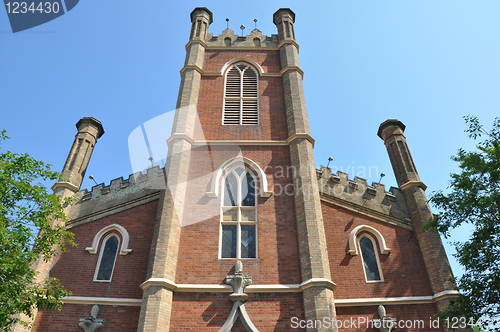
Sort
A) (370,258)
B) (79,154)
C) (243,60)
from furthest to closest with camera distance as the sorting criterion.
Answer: (243,60), (79,154), (370,258)

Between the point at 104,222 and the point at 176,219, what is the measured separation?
9.83ft

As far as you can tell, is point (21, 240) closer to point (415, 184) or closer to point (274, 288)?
point (274, 288)

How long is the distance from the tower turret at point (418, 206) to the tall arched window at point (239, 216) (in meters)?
5.26

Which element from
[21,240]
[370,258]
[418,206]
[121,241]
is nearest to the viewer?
[21,240]

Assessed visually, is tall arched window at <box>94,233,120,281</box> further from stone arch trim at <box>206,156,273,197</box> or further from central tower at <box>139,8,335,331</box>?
stone arch trim at <box>206,156,273,197</box>

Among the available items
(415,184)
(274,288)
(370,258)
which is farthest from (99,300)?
(415,184)

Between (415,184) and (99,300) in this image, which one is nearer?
(99,300)

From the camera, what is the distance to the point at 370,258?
41.3 feet

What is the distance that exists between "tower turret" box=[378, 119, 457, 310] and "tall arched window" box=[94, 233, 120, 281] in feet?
31.7

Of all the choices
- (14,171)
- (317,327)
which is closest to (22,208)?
Answer: (14,171)

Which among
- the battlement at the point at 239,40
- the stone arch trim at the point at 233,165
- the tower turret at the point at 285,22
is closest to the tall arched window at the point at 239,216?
the stone arch trim at the point at 233,165

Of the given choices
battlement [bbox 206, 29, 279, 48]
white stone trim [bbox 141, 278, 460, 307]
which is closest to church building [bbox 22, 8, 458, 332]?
white stone trim [bbox 141, 278, 460, 307]

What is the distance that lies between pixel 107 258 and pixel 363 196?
9.01m

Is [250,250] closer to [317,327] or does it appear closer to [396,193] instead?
[317,327]
